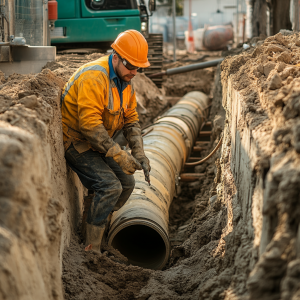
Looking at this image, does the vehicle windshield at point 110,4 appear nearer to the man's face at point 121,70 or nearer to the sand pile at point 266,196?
the man's face at point 121,70

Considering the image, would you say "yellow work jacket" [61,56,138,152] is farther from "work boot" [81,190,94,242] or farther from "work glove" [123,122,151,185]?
"work boot" [81,190,94,242]

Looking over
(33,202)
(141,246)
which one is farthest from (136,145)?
(33,202)

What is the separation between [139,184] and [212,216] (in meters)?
1.09

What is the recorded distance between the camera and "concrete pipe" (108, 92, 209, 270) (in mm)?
4172

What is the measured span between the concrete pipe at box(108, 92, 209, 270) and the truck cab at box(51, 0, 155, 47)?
3.19m

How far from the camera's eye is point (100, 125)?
3.44 m

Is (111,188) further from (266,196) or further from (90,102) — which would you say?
(266,196)

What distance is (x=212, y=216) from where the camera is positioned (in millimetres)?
4207

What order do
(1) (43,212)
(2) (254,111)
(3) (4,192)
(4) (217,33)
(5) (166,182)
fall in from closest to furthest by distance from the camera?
(3) (4,192), (1) (43,212), (2) (254,111), (5) (166,182), (4) (217,33)

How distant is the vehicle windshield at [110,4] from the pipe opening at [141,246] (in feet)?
21.0

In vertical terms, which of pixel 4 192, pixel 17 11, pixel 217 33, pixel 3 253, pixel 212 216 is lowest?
pixel 212 216

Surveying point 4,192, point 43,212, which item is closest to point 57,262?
point 43,212

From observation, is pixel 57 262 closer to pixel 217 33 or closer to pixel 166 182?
pixel 166 182

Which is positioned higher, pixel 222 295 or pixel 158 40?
pixel 158 40
